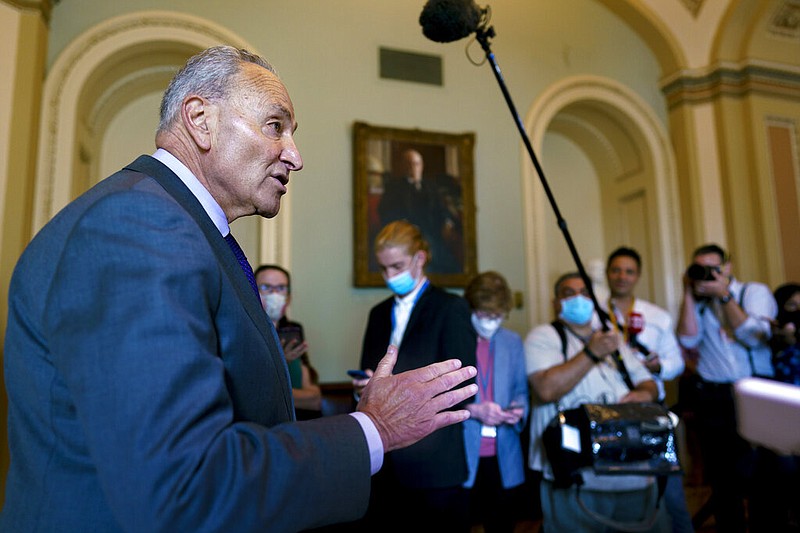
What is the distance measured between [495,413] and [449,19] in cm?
180

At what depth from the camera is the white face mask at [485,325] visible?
3139 millimetres

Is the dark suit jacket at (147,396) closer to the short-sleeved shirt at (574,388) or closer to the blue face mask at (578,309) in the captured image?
the short-sleeved shirt at (574,388)

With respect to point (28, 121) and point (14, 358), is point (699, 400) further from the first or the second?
point (28, 121)

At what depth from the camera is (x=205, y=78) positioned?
1.17m

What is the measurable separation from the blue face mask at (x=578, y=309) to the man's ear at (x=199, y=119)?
2.37 meters

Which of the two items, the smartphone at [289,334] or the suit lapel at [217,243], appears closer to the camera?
the suit lapel at [217,243]

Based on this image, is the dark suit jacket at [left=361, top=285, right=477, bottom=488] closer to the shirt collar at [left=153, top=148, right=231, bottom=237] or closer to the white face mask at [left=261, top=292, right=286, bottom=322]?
the white face mask at [left=261, top=292, right=286, bottom=322]

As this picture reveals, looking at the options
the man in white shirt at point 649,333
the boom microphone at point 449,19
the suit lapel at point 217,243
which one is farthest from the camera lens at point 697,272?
the suit lapel at point 217,243

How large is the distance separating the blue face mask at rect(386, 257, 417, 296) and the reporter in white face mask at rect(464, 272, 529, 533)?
0.51 meters

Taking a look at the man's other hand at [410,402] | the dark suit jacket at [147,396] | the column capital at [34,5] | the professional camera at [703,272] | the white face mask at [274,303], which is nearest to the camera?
the dark suit jacket at [147,396]

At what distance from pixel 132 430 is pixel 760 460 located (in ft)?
12.5

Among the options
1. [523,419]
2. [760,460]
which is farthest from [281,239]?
[760,460]

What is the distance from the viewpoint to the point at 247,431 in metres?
0.85

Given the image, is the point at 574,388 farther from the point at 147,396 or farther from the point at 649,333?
the point at 147,396
